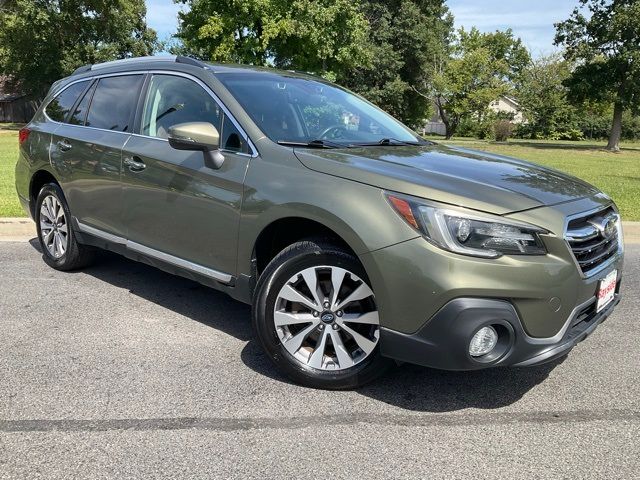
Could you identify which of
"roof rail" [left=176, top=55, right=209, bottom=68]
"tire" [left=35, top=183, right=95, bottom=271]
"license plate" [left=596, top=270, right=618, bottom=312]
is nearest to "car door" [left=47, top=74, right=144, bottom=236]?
"tire" [left=35, top=183, right=95, bottom=271]

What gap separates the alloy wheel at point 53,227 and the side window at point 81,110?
2.38 feet

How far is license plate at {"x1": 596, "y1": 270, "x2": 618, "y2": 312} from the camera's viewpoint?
304cm

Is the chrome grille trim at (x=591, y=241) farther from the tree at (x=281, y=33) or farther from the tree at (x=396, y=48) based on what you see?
the tree at (x=396, y=48)

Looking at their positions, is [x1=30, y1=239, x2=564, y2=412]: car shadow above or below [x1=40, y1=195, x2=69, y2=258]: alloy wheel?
below

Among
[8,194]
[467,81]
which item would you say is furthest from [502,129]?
[8,194]

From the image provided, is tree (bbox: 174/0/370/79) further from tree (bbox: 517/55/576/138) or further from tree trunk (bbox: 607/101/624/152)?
tree (bbox: 517/55/576/138)

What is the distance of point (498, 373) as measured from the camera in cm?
345

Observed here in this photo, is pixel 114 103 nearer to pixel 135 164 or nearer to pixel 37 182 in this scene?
pixel 135 164

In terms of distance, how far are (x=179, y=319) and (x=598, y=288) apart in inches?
111

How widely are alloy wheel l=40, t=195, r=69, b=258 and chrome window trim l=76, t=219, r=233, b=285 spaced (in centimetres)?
45

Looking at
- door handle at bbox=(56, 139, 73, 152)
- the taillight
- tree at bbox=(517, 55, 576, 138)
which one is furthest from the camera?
tree at bbox=(517, 55, 576, 138)

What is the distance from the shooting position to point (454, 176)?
301 cm

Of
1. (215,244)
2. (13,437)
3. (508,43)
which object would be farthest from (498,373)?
(508,43)

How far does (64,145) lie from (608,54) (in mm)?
34537
